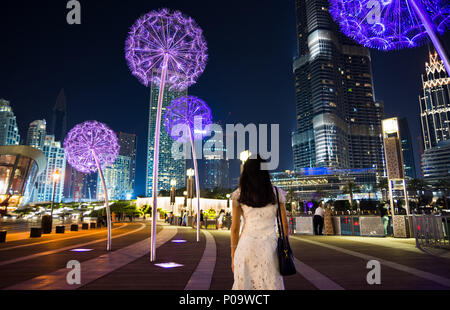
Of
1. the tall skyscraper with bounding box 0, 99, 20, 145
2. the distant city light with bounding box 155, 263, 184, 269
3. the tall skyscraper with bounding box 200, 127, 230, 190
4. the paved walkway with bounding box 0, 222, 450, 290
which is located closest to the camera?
the paved walkway with bounding box 0, 222, 450, 290

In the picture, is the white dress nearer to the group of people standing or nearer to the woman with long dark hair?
the woman with long dark hair

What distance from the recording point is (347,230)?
17531 millimetres

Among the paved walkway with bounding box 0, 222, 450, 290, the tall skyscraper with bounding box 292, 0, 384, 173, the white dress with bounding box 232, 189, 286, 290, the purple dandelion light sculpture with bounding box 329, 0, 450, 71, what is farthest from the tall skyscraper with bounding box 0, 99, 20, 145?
the white dress with bounding box 232, 189, 286, 290

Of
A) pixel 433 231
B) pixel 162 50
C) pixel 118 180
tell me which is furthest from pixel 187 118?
pixel 118 180

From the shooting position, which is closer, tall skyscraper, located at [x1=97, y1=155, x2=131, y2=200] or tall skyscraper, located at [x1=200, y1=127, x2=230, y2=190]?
tall skyscraper, located at [x1=200, y1=127, x2=230, y2=190]

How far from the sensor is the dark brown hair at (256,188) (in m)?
3.19

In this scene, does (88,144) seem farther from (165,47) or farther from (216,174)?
(216,174)

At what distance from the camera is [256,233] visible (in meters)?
3.17

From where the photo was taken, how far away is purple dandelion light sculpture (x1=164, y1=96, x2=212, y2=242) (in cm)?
1451

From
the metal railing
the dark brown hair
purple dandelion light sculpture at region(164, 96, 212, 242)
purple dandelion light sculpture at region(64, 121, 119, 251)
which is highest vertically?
purple dandelion light sculpture at region(164, 96, 212, 242)

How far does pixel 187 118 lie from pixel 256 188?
11799 millimetres

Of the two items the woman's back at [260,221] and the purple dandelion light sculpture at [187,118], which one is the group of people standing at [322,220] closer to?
the purple dandelion light sculpture at [187,118]
